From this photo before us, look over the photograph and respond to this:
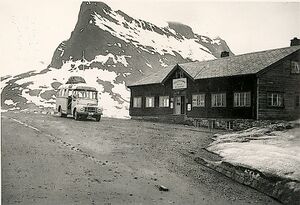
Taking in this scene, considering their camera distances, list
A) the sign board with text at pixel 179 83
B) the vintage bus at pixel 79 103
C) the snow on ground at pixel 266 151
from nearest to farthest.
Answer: the snow on ground at pixel 266 151, the vintage bus at pixel 79 103, the sign board with text at pixel 179 83

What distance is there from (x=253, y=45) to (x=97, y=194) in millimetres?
6048

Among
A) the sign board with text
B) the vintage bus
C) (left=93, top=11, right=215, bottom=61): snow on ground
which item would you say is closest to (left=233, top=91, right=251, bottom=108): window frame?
the sign board with text

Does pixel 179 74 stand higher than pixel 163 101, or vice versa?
pixel 179 74

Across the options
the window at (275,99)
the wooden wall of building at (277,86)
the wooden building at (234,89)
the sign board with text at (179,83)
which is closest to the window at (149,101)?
the wooden building at (234,89)

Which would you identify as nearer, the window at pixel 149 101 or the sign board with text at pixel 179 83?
the sign board with text at pixel 179 83

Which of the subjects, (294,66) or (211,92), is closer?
(294,66)

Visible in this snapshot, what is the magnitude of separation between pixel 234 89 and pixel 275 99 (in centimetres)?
203

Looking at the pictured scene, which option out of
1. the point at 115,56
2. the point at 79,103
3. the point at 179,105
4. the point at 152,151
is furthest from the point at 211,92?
the point at 115,56

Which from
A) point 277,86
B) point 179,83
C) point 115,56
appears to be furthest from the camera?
point 115,56

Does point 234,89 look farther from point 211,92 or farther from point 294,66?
point 294,66

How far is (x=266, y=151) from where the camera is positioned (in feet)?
26.8

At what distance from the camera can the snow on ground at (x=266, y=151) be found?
695 centimetres

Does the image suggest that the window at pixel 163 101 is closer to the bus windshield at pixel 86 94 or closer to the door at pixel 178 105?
the door at pixel 178 105

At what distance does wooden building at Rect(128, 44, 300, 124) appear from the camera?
1628 centimetres
